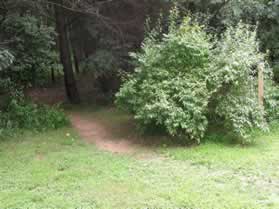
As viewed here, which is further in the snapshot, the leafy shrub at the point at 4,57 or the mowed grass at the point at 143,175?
the leafy shrub at the point at 4,57

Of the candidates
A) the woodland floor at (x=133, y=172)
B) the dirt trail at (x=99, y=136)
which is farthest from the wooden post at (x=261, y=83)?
the dirt trail at (x=99, y=136)

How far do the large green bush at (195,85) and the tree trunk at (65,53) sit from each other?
158 inches

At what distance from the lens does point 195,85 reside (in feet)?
22.7

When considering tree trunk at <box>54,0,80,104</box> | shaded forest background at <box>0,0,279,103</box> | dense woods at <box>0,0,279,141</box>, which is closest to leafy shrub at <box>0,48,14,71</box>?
dense woods at <box>0,0,279,141</box>

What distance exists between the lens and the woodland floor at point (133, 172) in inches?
174

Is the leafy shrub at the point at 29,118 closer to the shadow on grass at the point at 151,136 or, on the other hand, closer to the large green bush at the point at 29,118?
the large green bush at the point at 29,118

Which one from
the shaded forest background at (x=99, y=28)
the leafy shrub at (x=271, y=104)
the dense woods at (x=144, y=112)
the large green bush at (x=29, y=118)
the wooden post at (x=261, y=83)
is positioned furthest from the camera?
the shaded forest background at (x=99, y=28)

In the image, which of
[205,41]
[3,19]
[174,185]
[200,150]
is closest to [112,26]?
[3,19]

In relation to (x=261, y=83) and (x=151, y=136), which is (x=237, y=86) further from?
(x=151, y=136)

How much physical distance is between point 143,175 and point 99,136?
2704 mm

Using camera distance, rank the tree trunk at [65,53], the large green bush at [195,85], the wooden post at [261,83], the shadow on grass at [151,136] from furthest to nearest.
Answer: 1. the tree trunk at [65,53]
2. the wooden post at [261,83]
3. the shadow on grass at [151,136]
4. the large green bush at [195,85]

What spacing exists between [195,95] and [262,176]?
85.4 inches

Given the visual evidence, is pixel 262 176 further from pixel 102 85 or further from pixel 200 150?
pixel 102 85

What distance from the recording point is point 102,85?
37.1ft
